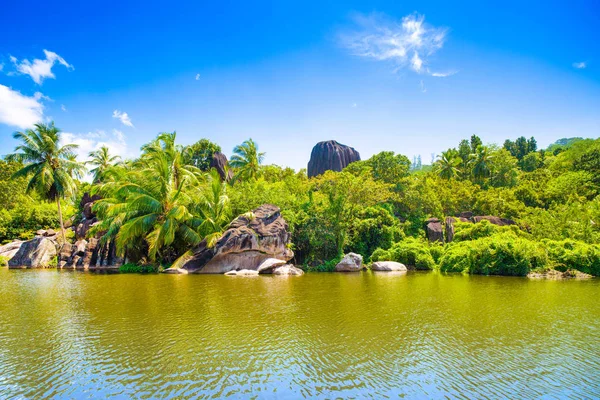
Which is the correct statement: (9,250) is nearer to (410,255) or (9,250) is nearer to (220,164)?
(220,164)

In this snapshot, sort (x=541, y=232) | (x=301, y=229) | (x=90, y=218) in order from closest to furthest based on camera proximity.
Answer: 1. (x=541, y=232)
2. (x=301, y=229)
3. (x=90, y=218)

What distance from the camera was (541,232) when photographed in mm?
26062

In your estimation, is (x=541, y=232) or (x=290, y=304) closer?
(x=290, y=304)

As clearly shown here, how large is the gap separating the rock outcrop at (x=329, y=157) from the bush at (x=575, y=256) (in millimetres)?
43414

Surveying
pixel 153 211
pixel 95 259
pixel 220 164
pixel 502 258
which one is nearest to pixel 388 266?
pixel 502 258

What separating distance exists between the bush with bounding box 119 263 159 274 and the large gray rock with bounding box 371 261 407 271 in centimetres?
1597

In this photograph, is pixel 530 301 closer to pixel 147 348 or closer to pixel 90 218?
pixel 147 348

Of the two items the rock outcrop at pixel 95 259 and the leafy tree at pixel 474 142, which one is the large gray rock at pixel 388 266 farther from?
the leafy tree at pixel 474 142

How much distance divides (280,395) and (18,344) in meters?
6.46

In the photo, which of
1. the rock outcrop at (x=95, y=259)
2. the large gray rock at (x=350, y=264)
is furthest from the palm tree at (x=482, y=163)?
the rock outcrop at (x=95, y=259)

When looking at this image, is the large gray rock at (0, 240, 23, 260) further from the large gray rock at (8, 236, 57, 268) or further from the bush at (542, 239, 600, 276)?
the bush at (542, 239, 600, 276)

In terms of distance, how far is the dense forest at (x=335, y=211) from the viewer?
77.2 ft

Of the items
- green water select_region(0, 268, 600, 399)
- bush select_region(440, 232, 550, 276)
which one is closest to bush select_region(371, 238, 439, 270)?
bush select_region(440, 232, 550, 276)

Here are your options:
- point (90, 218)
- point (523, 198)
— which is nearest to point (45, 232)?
point (90, 218)
